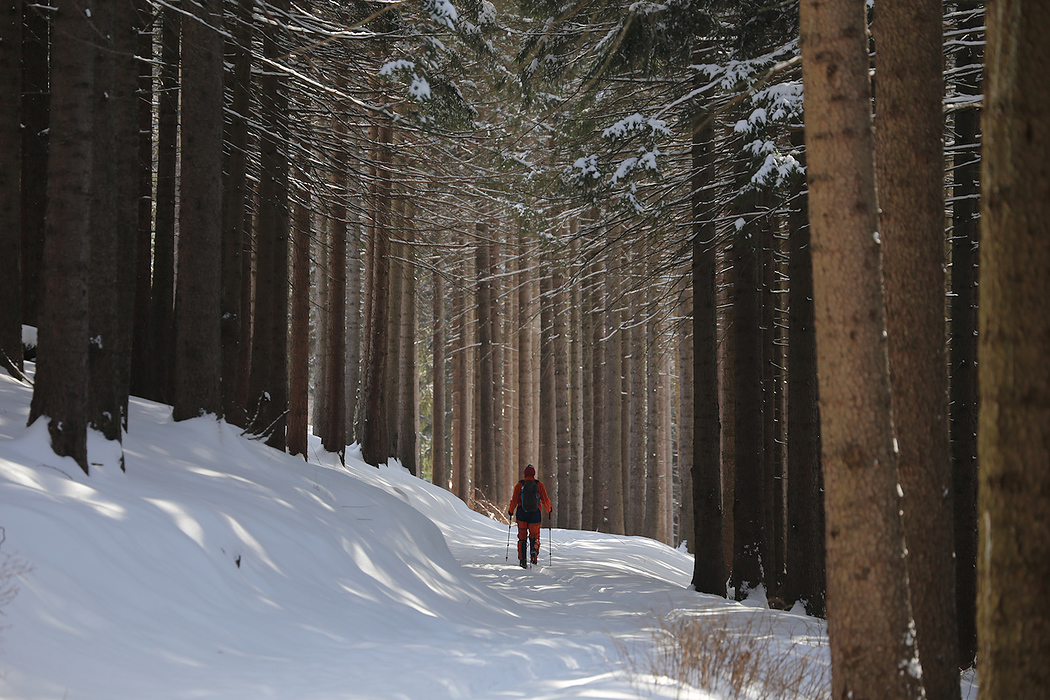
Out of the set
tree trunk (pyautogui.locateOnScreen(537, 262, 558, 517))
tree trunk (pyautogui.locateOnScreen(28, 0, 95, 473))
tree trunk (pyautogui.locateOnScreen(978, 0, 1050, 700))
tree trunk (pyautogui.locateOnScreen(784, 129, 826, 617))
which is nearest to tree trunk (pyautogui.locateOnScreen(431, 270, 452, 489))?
tree trunk (pyautogui.locateOnScreen(537, 262, 558, 517))

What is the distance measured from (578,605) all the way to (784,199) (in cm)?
613

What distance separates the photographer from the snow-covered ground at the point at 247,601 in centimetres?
473

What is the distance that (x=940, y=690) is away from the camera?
5.21 m

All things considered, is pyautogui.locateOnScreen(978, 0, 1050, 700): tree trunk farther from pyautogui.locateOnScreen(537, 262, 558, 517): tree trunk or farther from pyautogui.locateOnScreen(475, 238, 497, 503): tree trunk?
pyautogui.locateOnScreen(475, 238, 497, 503): tree trunk

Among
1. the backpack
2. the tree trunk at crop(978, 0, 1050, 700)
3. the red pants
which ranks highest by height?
the tree trunk at crop(978, 0, 1050, 700)

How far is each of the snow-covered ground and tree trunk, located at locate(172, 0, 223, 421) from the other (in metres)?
0.56

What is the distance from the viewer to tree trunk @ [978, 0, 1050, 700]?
293cm

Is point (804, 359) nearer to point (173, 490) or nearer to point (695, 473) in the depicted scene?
point (695, 473)

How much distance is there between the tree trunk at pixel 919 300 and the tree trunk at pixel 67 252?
6133 mm

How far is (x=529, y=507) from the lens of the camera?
13461 mm

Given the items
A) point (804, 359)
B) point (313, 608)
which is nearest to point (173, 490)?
point (313, 608)

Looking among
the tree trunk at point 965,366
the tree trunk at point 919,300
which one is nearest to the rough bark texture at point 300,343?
the tree trunk at point 965,366

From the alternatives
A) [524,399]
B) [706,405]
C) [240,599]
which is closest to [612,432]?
[524,399]

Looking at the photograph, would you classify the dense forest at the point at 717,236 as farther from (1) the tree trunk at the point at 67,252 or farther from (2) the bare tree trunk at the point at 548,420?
(2) the bare tree trunk at the point at 548,420
